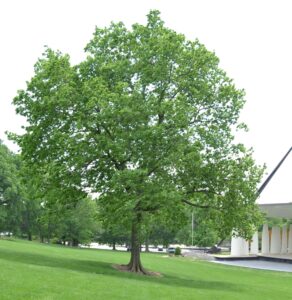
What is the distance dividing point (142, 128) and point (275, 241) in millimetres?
47067

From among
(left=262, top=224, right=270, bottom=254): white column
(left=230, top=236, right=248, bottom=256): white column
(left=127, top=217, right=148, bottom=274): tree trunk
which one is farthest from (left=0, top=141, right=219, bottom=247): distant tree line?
(left=262, top=224, right=270, bottom=254): white column

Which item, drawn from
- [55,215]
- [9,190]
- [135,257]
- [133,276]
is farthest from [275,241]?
[133,276]

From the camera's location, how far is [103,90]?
22953 mm

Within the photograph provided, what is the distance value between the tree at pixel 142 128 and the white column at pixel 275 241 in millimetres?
40962

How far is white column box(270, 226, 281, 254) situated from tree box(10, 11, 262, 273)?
4096 cm

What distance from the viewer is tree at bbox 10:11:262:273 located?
22.8 meters

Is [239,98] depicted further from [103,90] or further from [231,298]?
[231,298]

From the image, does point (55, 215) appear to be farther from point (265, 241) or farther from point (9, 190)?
point (265, 241)

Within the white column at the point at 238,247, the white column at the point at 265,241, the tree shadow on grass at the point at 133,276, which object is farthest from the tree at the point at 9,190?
the tree shadow on grass at the point at 133,276

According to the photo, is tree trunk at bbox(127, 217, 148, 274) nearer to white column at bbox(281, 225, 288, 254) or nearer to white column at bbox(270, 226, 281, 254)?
white column at bbox(270, 226, 281, 254)

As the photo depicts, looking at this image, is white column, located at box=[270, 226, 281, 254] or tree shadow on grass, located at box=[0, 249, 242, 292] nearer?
tree shadow on grass, located at box=[0, 249, 242, 292]

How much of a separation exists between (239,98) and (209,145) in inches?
133

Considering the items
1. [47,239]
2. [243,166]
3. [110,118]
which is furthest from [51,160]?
[47,239]

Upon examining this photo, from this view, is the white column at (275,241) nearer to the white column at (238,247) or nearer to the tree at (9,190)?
the white column at (238,247)
